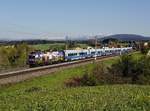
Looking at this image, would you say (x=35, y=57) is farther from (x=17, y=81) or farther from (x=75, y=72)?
(x=17, y=81)

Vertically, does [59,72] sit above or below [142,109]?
below

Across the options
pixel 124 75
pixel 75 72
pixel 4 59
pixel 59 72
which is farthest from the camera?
pixel 4 59

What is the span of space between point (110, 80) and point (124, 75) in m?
10.1

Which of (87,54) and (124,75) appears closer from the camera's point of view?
(124,75)

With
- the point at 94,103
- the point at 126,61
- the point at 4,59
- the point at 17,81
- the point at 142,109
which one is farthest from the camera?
the point at 4,59

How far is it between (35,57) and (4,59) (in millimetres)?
30908

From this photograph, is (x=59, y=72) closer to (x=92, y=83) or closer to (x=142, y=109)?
(x=92, y=83)

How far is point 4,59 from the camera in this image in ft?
344

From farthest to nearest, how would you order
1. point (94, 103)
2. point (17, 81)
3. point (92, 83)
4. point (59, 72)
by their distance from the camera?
point (59, 72) → point (17, 81) → point (92, 83) → point (94, 103)

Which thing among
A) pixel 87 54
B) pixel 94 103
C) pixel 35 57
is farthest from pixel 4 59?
pixel 94 103

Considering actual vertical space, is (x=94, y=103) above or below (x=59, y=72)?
above

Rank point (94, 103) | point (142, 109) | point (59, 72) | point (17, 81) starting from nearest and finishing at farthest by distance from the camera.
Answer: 1. point (142, 109)
2. point (94, 103)
3. point (17, 81)
4. point (59, 72)

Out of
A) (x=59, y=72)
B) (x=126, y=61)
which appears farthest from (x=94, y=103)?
(x=59, y=72)

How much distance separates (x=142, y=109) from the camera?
42.2 ft
